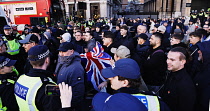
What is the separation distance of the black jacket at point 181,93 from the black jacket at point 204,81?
645 millimetres

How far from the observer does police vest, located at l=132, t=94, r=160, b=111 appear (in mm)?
1412

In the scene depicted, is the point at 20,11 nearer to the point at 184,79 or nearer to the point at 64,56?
the point at 64,56

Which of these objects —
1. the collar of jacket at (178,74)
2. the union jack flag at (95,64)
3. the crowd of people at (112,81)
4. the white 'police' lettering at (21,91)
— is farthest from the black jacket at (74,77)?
the collar of jacket at (178,74)

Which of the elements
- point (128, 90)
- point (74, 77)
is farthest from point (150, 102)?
point (74, 77)

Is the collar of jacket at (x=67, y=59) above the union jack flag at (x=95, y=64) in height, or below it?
above

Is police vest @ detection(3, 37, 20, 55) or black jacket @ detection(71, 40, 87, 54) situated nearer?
black jacket @ detection(71, 40, 87, 54)

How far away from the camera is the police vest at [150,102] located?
4.63 feet

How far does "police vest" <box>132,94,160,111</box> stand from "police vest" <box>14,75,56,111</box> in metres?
1.10

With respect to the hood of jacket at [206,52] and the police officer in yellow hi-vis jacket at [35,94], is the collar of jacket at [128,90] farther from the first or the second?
the hood of jacket at [206,52]

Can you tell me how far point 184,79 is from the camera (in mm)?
2145

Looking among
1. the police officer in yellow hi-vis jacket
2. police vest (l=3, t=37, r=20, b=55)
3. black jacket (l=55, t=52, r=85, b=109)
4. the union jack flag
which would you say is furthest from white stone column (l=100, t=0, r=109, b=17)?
the police officer in yellow hi-vis jacket

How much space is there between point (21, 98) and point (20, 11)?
47.4 ft

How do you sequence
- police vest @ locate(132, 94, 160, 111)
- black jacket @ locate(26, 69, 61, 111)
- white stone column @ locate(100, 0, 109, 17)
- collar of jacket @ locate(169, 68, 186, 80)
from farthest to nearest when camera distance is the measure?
1. white stone column @ locate(100, 0, 109, 17)
2. collar of jacket @ locate(169, 68, 186, 80)
3. black jacket @ locate(26, 69, 61, 111)
4. police vest @ locate(132, 94, 160, 111)

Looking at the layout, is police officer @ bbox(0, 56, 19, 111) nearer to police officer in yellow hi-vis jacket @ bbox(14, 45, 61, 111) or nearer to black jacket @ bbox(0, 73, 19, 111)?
black jacket @ bbox(0, 73, 19, 111)
